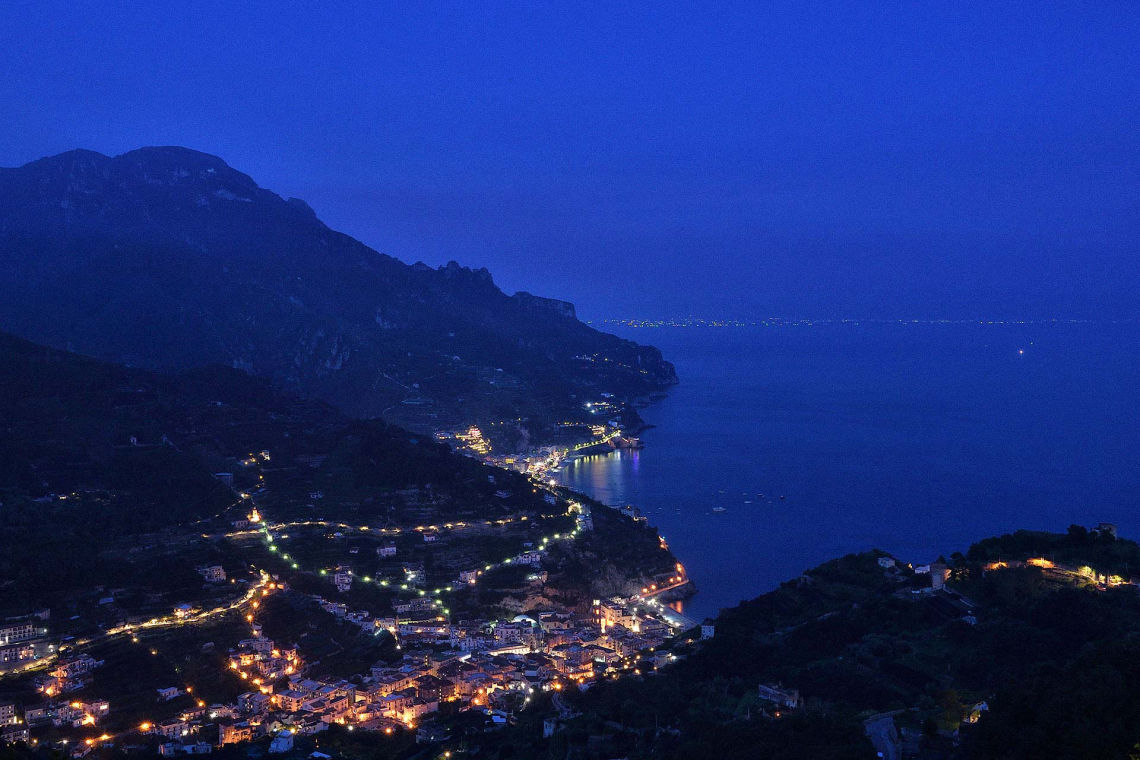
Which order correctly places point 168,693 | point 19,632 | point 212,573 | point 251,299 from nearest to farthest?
point 168,693
point 19,632
point 212,573
point 251,299

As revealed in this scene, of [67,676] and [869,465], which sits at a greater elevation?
[869,465]

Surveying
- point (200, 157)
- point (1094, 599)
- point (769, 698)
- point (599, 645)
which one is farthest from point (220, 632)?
point (200, 157)

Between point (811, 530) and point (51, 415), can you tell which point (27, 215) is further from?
point (811, 530)

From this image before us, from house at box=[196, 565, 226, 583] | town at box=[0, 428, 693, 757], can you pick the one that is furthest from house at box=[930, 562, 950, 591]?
house at box=[196, 565, 226, 583]

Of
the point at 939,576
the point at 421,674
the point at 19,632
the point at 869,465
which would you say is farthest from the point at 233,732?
the point at 869,465

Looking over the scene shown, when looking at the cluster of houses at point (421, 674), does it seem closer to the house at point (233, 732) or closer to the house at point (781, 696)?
the house at point (233, 732)

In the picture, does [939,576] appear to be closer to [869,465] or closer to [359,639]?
[359,639]
